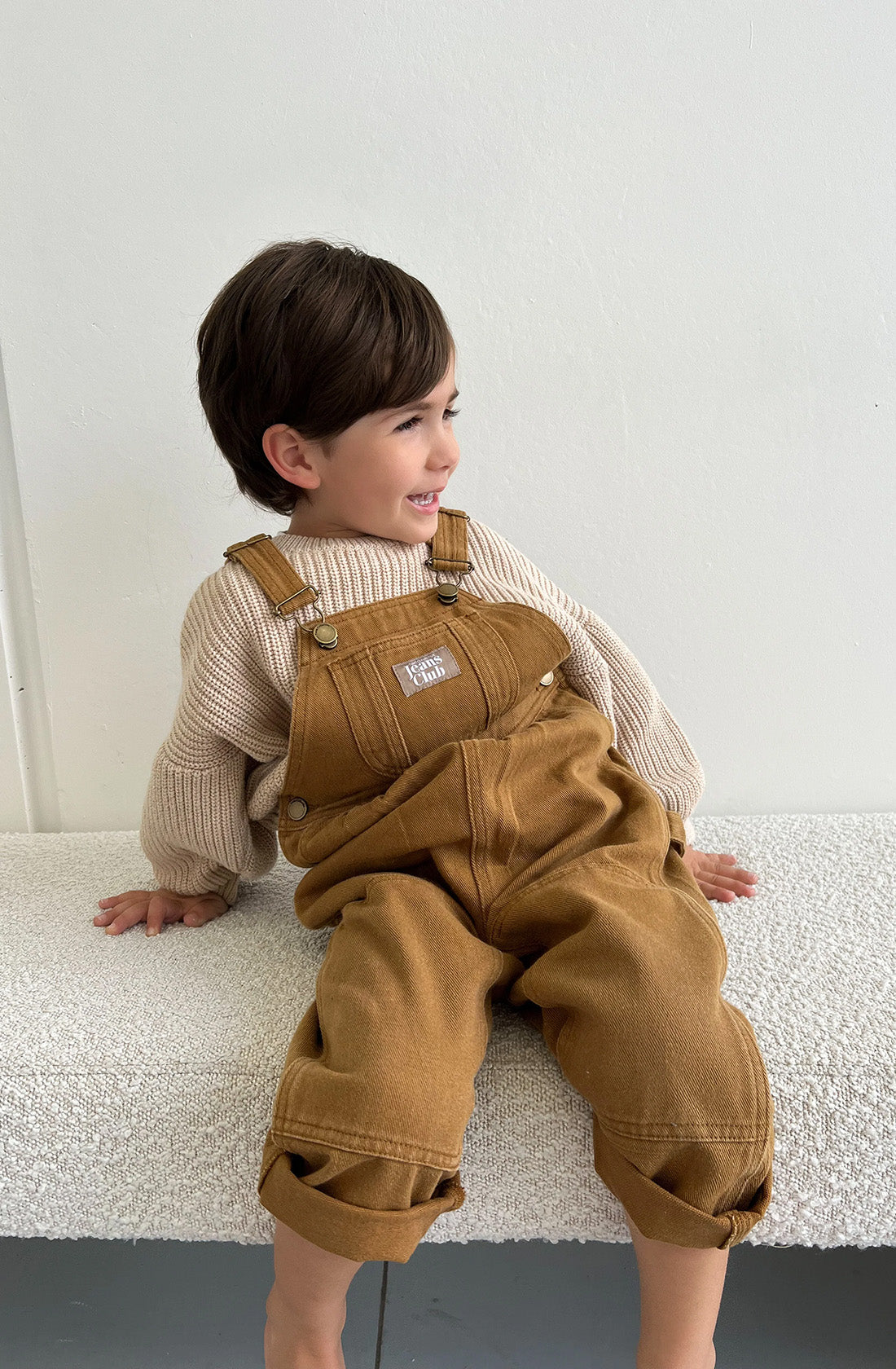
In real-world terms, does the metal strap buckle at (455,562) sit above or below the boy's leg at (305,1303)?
above

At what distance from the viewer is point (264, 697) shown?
3.03 feet

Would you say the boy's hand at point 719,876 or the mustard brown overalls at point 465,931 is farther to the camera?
the boy's hand at point 719,876

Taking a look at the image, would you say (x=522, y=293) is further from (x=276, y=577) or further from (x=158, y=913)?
(x=158, y=913)

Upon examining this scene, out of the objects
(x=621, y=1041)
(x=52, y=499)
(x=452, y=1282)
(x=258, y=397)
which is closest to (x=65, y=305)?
(x=52, y=499)

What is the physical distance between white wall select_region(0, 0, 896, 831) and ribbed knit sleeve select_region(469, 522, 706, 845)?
0.89 feet

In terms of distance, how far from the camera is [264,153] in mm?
1169

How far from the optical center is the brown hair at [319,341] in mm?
865

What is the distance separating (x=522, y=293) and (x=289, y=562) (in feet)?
1.70


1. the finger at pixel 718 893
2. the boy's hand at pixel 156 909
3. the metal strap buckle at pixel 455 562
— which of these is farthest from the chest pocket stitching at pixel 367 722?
the finger at pixel 718 893

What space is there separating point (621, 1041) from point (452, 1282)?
1.48ft

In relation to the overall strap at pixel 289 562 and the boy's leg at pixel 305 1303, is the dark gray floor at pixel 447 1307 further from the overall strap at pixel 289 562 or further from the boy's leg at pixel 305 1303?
the overall strap at pixel 289 562

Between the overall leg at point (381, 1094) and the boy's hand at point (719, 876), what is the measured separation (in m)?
0.39

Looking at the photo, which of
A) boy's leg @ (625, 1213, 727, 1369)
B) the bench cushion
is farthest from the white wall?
boy's leg @ (625, 1213, 727, 1369)

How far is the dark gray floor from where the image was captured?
0.89 metres
